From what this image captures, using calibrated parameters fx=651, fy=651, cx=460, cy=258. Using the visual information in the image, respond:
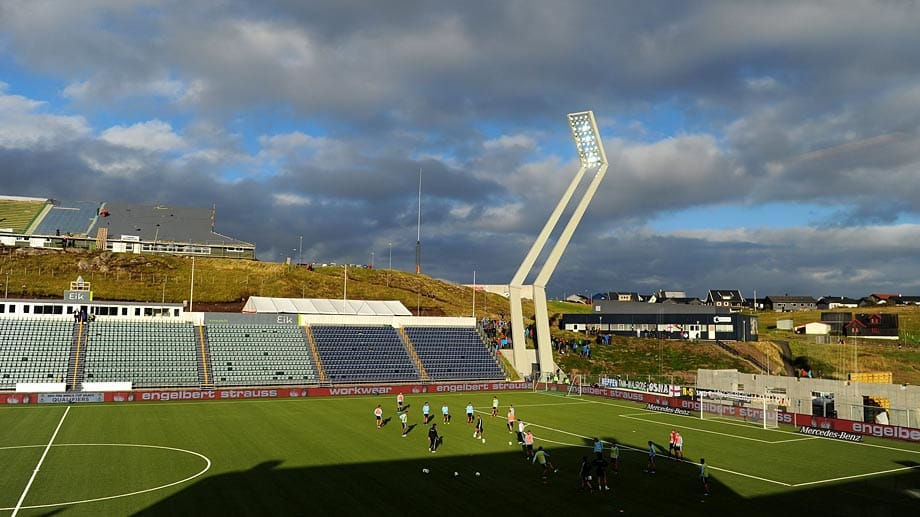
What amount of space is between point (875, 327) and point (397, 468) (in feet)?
351

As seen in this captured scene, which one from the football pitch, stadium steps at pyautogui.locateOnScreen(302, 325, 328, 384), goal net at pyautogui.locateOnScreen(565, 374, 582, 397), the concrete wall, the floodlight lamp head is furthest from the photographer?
the floodlight lamp head

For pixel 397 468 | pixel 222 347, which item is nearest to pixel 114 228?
pixel 222 347

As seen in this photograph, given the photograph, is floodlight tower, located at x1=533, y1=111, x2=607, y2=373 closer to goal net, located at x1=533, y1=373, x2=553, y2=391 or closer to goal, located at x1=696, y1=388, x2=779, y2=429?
goal net, located at x1=533, y1=373, x2=553, y2=391

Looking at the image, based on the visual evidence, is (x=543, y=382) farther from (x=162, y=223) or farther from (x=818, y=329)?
(x=162, y=223)

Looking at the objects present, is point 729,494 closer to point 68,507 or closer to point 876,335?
point 68,507

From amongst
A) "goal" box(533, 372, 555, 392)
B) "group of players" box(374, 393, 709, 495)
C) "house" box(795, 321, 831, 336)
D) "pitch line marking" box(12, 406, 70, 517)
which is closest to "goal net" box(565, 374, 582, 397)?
"goal" box(533, 372, 555, 392)

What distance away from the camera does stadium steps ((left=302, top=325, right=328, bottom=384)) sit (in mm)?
72356

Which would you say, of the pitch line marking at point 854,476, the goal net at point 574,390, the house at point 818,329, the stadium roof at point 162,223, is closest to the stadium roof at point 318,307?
the goal net at point 574,390

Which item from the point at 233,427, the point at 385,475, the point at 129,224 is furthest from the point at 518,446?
the point at 129,224

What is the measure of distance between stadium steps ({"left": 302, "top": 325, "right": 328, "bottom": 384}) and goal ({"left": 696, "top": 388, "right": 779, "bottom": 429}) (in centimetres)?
3931

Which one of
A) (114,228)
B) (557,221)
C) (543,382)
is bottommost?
(543,382)

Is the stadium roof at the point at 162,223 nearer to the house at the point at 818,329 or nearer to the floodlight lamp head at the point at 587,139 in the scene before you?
the floodlight lamp head at the point at 587,139

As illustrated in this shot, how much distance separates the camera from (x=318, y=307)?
91.1 meters

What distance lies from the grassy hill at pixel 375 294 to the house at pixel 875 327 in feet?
8.41
